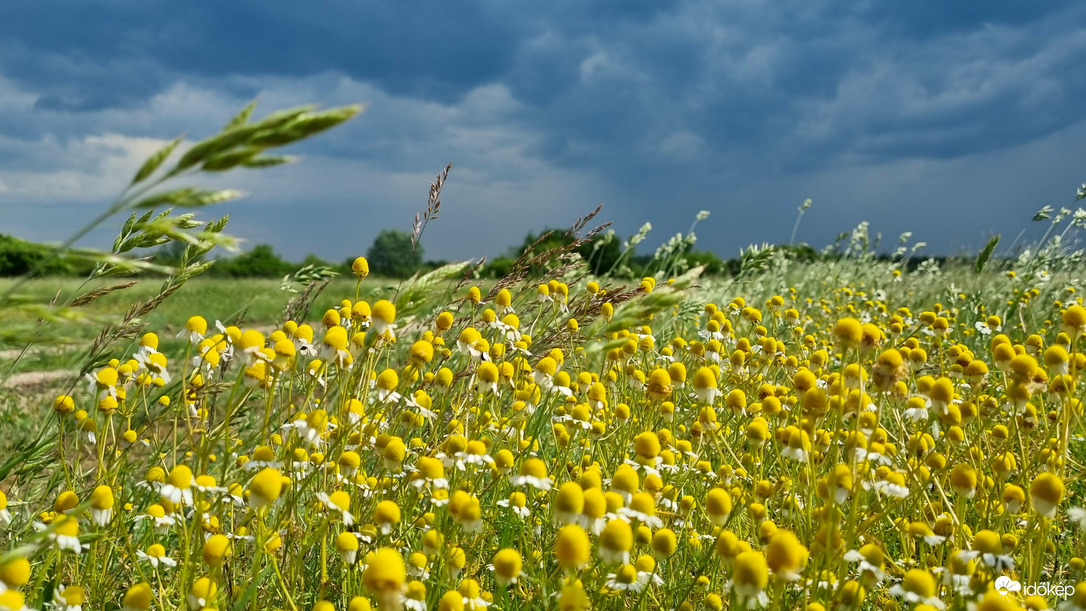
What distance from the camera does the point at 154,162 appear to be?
1064 millimetres

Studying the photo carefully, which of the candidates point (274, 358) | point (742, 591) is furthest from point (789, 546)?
point (274, 358)

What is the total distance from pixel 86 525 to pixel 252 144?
1567mm

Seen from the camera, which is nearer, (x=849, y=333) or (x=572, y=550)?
(x=572, y=550)

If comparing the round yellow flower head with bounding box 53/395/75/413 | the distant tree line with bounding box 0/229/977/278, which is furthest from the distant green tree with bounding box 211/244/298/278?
the round yellow flower head with bounding box 53/395/75/413

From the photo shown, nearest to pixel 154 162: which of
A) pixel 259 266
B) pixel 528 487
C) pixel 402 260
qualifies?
pixel 528 487

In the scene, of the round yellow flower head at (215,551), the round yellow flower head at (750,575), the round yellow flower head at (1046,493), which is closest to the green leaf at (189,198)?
the round yellow flower head at (215,551)

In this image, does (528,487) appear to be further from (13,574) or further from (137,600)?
(13,574)

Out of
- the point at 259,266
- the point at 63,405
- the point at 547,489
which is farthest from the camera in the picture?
the point at 259,266

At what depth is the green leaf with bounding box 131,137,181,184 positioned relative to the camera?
1045 mm

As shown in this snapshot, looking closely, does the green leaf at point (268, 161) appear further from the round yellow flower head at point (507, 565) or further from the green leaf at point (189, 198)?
the round yellow flower head at point (507, 565)

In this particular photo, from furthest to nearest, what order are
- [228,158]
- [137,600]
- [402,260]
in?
[402,260], [137,600], [228,158]

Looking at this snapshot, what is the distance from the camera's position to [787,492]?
221 centimetres

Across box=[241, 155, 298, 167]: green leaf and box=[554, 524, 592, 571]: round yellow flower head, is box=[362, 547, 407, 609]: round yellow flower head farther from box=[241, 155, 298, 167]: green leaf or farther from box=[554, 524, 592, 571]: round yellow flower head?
box=[241, 155, 298, 167]: green leaf

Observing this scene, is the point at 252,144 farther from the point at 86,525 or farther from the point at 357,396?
the point at 86,525
